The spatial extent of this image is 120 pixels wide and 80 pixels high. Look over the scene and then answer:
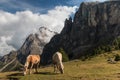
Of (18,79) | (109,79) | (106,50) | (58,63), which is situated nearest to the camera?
(109,79)

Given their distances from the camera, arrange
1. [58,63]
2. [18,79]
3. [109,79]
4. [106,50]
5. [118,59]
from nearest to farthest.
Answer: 1. [109,79]
2. [18,79]
3. [58,63]
4. [118,59]
5. [106,50]

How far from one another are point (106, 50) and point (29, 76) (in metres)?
109

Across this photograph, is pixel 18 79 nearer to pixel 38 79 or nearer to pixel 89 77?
pixel 38 79

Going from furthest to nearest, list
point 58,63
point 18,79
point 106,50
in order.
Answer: point 106,50
point 58,63
point 18,79

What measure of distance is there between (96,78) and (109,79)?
209 centimetres

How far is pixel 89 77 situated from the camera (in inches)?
1822

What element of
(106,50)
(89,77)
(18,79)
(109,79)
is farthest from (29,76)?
(106,50)

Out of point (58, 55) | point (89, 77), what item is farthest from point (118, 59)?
point (89, 77)

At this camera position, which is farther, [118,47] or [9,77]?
[118,47]


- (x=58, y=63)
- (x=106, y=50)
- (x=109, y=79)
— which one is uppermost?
(x=106, y=50)

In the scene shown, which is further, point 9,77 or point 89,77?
point 9,77

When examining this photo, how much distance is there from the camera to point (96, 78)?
4506 centimetres

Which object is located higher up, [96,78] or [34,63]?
[34,63]

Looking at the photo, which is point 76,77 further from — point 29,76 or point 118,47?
point 118,47
